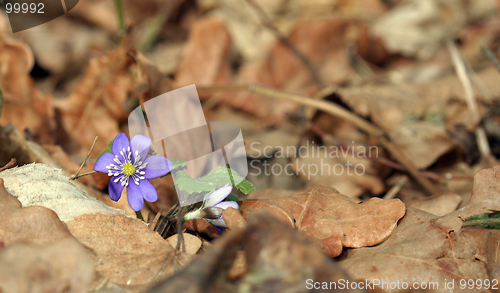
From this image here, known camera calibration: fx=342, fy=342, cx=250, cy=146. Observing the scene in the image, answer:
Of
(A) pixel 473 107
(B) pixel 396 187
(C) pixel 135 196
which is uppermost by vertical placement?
(C) pixel 135 196

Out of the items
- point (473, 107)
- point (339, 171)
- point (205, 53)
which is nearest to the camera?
point (339, 171)

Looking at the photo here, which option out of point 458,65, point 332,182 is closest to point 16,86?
point 332,182

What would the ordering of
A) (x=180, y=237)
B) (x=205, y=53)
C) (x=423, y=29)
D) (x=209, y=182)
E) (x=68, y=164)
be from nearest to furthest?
(x=180, y=237) → (x=209, y=182) → (x=68, y=164) → (x=205, y=53) → (x=423, y=29)

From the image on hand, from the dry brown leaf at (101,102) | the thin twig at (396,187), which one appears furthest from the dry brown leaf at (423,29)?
the dry brown leaf at (101,102)

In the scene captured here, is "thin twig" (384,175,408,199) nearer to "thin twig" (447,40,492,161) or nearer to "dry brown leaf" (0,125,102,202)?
"thin twig" (447,40,492,161)

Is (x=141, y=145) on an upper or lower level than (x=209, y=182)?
upper

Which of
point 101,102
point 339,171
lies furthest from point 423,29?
point 101,102

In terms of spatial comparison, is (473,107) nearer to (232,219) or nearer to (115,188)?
(232,219)
